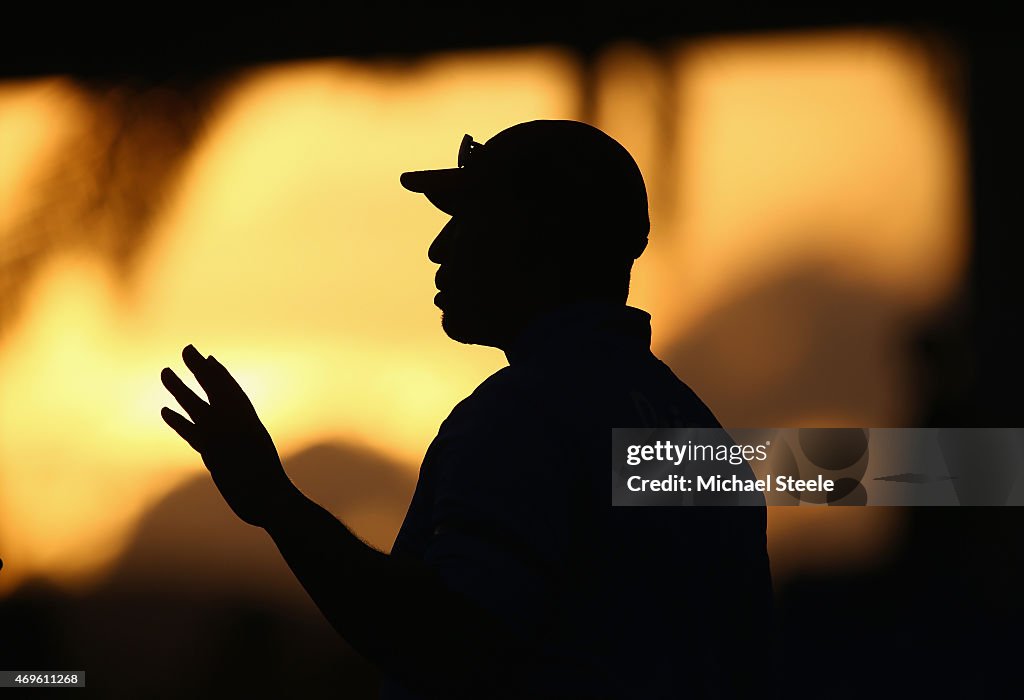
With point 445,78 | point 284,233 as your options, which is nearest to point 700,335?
point 445,78

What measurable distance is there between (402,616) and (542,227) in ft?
1.19

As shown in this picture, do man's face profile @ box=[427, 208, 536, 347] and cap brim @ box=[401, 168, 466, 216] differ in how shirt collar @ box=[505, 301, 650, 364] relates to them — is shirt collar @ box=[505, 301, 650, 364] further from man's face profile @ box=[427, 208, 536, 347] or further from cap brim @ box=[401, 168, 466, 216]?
cap brim @ box=[401, 168, 466, 216]

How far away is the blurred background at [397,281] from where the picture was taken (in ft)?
6.55

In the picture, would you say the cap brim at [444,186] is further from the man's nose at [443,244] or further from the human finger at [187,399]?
the human finger at [187,399]

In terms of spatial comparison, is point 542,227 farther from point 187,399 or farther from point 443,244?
point 187,399

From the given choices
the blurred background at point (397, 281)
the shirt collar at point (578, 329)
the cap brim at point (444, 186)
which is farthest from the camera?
the blurred background at point (397, 281)

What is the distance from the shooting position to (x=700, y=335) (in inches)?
82.7

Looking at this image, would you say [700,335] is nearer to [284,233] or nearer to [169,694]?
[284,233]

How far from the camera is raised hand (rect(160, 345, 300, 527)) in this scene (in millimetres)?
636

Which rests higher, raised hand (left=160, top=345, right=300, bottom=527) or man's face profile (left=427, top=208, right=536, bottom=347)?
man's face profile (left=427, top=208, right=536, bottom=347)

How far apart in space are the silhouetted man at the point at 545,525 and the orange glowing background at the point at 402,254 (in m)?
1.31

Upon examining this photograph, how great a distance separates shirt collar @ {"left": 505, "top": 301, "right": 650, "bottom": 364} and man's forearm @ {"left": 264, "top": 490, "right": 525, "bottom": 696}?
22 centimetres

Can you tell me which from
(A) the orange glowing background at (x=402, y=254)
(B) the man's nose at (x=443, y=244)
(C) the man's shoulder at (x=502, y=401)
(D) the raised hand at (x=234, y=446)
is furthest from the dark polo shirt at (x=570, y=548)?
(A) the orange glowing background at (x=402, y=254)

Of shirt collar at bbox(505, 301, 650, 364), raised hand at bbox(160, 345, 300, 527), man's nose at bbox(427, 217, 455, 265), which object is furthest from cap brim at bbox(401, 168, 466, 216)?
raised hand at bbox(160, 345, 300, 527)
